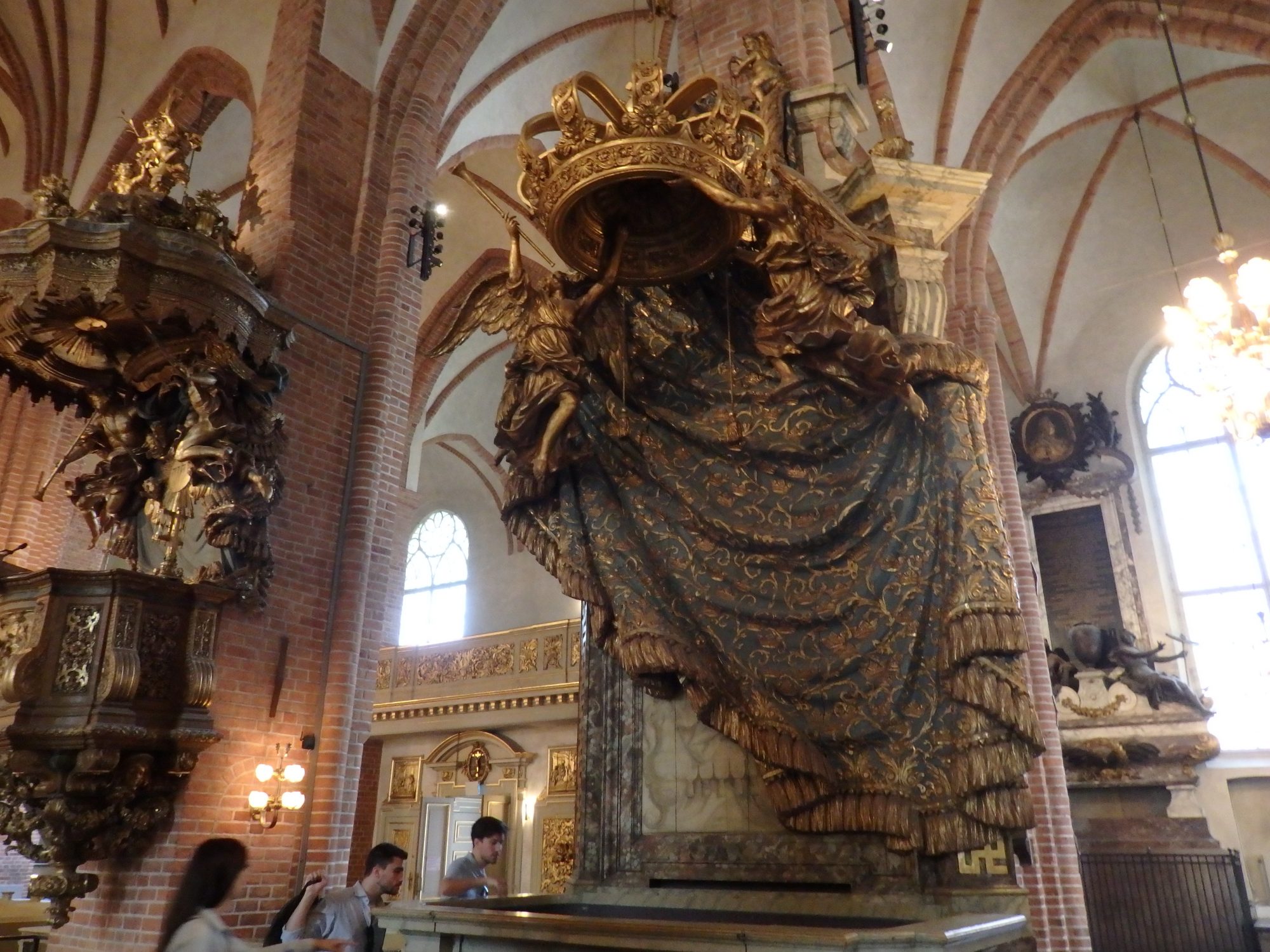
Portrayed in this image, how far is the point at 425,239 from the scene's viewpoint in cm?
721

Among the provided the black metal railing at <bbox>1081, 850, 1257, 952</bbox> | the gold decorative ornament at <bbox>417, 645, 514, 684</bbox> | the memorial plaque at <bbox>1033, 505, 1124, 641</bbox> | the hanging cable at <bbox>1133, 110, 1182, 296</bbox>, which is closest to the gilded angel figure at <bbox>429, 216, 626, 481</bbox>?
the gold decorative ornament at <bbox>417, 645, 514, 684</bbox>

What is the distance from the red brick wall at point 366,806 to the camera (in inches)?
484

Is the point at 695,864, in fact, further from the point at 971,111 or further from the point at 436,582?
the point at 436,582

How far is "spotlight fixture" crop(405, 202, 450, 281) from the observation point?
283 inches

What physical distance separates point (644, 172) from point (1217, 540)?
37.7 ft

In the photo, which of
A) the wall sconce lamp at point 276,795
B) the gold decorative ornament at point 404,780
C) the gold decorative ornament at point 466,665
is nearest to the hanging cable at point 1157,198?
the gold decorative ornament at point 466,665

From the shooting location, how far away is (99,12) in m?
9.60

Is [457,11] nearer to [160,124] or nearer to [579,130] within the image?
[160,124]

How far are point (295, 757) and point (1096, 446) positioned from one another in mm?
10938

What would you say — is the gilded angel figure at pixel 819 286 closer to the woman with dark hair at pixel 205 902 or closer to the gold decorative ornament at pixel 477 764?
the woman with dark hair at pixel 205 902

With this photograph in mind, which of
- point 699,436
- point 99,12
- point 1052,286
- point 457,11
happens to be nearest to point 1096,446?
point 1052,286

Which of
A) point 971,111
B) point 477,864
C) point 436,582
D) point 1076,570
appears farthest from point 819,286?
point 436,582

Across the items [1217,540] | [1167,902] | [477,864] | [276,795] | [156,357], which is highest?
[1217,540]

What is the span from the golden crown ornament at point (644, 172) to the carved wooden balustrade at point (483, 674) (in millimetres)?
7417
